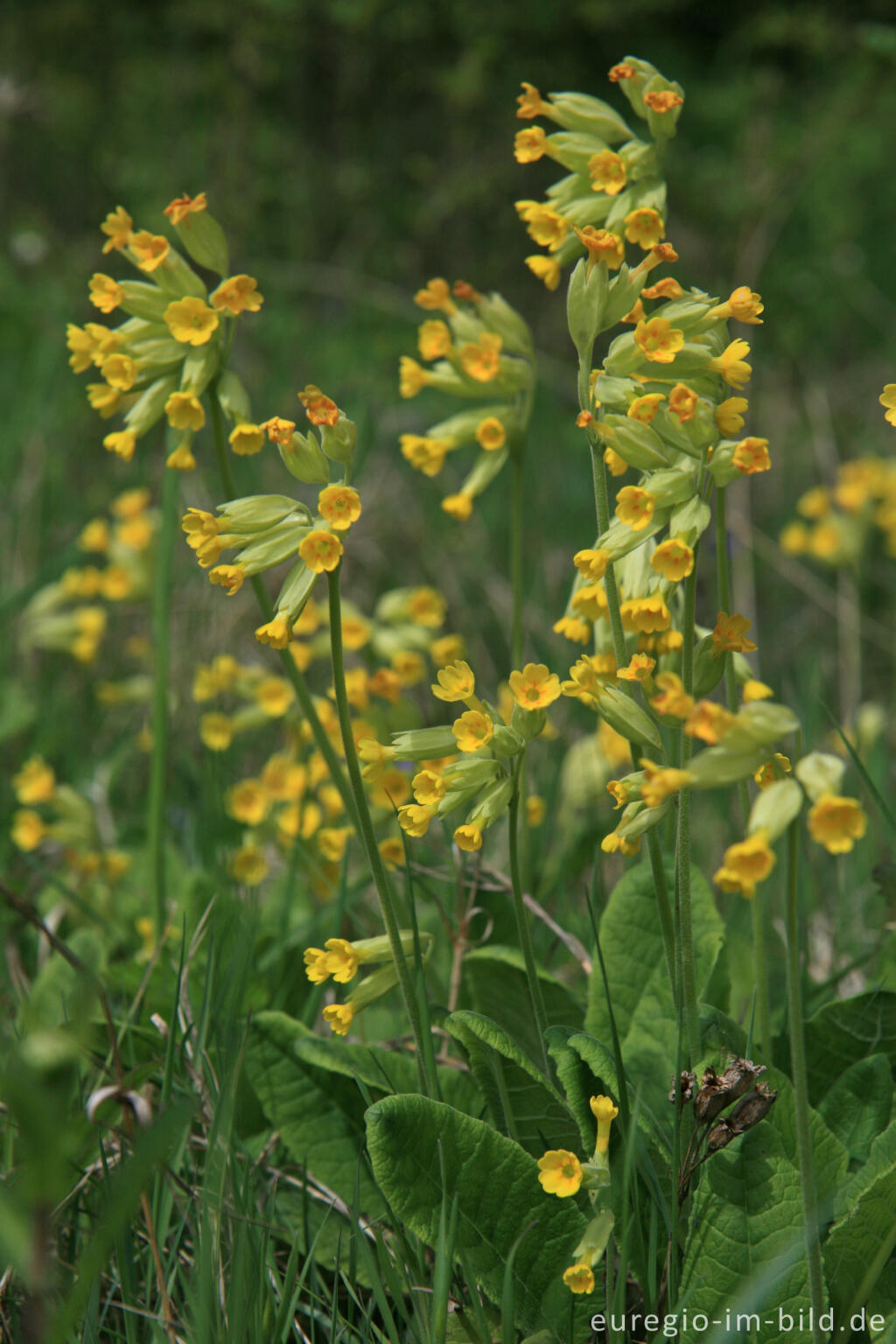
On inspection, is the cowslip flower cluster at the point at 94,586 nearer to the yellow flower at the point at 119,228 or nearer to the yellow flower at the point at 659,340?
the yellow flower at the point at 119,228

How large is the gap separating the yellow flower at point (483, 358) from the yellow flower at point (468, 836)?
85 centimetres

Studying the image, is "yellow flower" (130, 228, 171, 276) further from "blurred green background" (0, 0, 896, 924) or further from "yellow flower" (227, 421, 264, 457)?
"blurred green background" (0, 0, 896, 924)

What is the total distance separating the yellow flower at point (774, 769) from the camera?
1307 millimetres

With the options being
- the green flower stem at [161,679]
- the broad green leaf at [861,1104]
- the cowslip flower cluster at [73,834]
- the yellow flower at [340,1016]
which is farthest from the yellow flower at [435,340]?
the cowslip flower cluster at [73,834]

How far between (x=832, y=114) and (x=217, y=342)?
19.0 feet

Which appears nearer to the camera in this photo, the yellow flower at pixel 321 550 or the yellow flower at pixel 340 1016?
the yellow flower at pixel 321 550

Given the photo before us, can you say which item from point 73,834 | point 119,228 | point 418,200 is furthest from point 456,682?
point 418,200

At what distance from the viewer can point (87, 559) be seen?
15.5ft

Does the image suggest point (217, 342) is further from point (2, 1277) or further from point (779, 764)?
point (2, 1277)

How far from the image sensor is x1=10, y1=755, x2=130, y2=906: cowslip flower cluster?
111 inches

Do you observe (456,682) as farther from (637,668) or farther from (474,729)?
(637,668)

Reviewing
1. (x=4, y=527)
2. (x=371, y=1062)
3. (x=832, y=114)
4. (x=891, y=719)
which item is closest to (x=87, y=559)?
(x=4, y=527)

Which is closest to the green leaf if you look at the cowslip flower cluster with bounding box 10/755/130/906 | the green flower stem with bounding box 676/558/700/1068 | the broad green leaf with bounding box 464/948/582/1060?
the green flower stem with bounding box 676/558/700/1068

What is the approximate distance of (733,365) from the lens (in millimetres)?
1441
